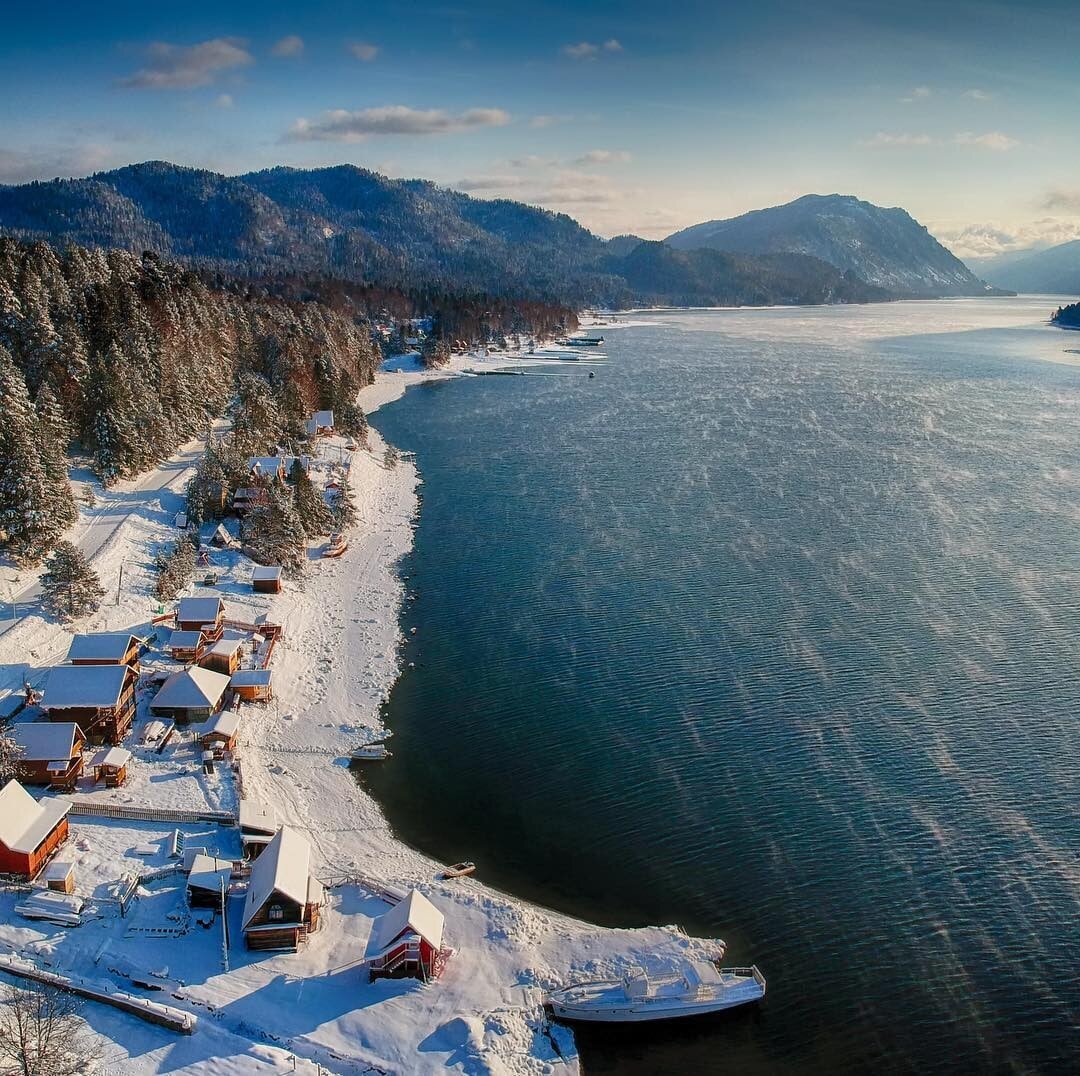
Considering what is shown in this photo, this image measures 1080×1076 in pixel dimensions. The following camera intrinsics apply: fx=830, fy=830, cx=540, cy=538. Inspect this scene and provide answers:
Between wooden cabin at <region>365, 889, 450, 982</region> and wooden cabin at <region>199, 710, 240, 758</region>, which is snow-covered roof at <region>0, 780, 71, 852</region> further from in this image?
wooden cabin at <region>365, 889, 450, 982</region>

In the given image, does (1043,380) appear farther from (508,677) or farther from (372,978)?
(372,978)

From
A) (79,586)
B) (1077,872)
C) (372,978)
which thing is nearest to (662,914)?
(372,978)

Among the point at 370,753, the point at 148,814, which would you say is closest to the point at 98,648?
the point at 148,814

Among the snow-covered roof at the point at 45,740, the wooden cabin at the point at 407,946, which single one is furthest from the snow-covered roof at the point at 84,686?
the wooden cabin at the point at 407,946

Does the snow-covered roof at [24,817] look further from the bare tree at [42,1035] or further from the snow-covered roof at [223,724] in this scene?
the snow-covered roof at [223,724]

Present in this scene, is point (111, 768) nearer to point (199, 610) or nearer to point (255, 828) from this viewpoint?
point (255, 828)

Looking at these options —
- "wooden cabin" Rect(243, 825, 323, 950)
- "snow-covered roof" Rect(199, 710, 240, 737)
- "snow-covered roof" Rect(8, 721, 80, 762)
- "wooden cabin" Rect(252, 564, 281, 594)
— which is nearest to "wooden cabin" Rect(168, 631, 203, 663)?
"snow-covered roof" Rect(199, 710, 240, 737)
